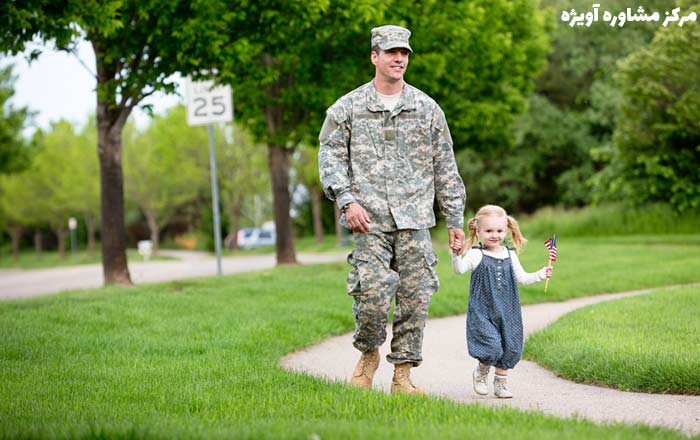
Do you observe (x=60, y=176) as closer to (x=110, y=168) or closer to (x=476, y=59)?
(x=476, y=59)

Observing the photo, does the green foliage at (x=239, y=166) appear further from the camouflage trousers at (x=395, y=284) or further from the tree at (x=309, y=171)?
the camouflage trousers at (x=395, y=284)

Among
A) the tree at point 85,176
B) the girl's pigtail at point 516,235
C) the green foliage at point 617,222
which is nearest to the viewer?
the girl's pigtail at point 516,235

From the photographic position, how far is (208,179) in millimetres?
53344

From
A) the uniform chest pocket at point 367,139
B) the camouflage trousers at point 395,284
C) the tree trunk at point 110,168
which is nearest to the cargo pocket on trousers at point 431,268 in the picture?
the camouflage trousers at point 395,284

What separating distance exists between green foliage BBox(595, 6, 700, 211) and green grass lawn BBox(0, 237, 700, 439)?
477 inches

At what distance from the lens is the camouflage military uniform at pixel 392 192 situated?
6.32m

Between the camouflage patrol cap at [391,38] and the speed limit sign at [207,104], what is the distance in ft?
35.6

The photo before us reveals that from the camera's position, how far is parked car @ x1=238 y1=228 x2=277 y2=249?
5753 centimetres

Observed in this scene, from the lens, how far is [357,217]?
242 inches

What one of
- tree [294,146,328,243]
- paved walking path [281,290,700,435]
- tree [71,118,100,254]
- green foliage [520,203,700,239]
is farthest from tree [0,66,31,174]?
paved walking path [281,290,700,435]

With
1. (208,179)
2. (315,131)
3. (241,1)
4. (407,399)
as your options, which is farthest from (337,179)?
(208,179)

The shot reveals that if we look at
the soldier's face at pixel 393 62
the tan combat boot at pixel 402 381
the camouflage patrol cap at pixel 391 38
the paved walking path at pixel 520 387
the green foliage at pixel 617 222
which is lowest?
the paved walking path at pixel 520 387

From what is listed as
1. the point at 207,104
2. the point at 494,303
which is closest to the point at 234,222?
the point at 207,104

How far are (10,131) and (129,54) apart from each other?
72.1 feet
